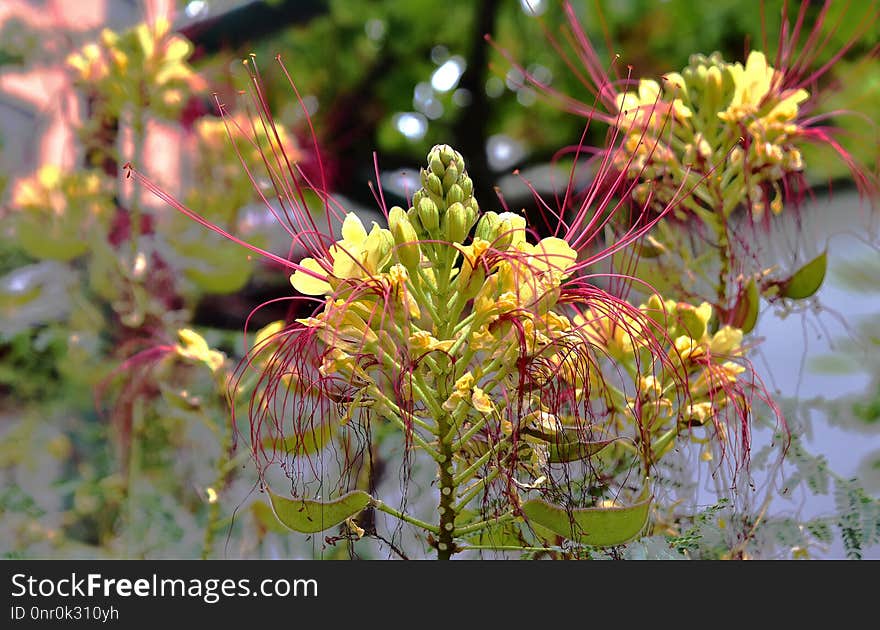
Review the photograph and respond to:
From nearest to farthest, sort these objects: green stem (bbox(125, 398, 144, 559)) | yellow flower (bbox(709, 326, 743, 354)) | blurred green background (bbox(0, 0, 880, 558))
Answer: yellow flower (bbox(709, 326, 743, 354)) → green stem (bbox(125, 398, 144, 559)) → blurred green background (bbox(0, 0, 880, 558))

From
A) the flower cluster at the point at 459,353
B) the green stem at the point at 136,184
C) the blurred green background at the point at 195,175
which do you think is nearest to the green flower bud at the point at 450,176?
the flower cluster at the point at 459,353

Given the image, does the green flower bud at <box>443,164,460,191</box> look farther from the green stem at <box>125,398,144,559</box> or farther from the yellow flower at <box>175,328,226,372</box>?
the green stem at <box>125,398,144,559</box>

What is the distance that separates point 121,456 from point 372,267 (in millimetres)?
808

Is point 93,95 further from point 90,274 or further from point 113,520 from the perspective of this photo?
point 113,520

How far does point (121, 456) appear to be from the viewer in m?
1.10

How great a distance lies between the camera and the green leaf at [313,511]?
1.31 feet

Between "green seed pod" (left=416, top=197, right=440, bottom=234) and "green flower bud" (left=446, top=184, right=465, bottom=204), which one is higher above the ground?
"green flower bud" (left=446, top=184, right=465, bottom=204)

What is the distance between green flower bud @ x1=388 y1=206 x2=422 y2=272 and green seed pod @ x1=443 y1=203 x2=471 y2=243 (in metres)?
0.02

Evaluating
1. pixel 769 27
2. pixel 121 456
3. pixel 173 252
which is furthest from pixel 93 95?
pixel 769 27

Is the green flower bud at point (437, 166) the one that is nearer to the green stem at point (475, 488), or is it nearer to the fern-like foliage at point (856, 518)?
the green stem at point (475, 488)

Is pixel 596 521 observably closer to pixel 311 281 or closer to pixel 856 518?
pixel 311 281

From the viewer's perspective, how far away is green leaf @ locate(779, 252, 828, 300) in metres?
0.61

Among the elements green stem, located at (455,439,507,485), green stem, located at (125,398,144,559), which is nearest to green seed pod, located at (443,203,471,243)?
green stem, located at (455,439,507,485)

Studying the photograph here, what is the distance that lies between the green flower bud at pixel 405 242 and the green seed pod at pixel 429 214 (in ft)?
0.04
